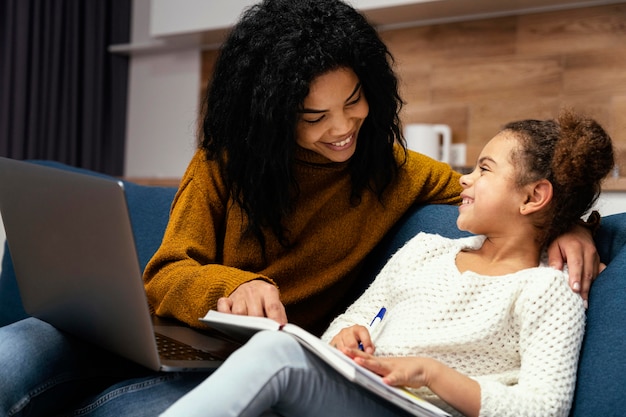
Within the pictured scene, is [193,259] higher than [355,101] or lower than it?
lower

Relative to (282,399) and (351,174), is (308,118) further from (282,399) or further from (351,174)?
(282,399)

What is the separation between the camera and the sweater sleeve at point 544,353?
1.05 m

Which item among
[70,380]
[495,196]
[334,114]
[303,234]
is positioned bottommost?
[70,380]

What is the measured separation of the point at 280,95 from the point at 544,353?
0.61 metres

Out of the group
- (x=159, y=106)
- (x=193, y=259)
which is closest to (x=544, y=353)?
(x=193, y=259)

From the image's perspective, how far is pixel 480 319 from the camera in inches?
46.8

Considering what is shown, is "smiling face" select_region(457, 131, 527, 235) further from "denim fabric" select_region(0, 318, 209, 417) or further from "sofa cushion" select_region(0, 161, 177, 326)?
"sofa cushion" select_region(0, 161, 177, 326)

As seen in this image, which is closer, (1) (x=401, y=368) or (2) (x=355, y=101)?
(1) (x=401, y=368)

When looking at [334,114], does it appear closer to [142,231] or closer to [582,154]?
[582,154]

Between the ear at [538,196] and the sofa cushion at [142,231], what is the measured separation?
3.05 ft

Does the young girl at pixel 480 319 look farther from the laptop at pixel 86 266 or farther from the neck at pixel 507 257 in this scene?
the laptop at pixel 86 266

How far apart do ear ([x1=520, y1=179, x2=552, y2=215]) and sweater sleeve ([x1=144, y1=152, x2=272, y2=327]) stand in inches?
17.1

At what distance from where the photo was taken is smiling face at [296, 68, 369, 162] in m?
1.36

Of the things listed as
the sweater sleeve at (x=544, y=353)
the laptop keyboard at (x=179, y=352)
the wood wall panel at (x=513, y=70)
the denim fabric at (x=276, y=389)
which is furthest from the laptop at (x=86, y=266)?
the wood wall panel at (x=513, y=70)
